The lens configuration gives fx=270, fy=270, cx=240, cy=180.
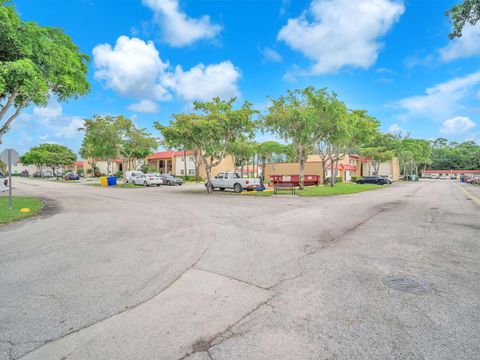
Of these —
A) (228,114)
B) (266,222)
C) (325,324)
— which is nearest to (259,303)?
(325,324)

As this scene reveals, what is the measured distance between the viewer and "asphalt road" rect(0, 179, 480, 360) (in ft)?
8.80

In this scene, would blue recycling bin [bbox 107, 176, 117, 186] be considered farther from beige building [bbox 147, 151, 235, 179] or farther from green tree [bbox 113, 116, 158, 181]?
beige building [bbox 147, 151, 235, 179]

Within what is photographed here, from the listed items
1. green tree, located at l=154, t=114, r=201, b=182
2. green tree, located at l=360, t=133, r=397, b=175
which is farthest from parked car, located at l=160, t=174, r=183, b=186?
green tree, located at l=360, t=133, r=397, b=175

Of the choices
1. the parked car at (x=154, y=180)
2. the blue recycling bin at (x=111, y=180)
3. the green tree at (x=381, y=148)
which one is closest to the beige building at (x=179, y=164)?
the parked car at (x=154, y=180)

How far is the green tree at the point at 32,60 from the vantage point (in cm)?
916

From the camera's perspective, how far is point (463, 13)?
29.5 ft

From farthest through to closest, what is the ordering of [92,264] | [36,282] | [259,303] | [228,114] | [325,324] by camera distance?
[228,114] < [92,264] < [36,282] < [259,303] < [325,324]

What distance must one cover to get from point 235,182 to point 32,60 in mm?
15989

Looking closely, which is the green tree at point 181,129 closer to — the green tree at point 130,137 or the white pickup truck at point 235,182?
the white pickup truck at point 235,182

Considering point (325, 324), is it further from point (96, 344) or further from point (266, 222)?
point (266, 222)

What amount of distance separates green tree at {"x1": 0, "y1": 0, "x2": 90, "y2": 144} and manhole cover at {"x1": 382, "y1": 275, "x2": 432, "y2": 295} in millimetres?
11862

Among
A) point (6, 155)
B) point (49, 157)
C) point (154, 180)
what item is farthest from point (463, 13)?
point (49, 157)

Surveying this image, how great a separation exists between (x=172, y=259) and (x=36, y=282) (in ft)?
7.11

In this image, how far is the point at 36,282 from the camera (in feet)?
13.9
